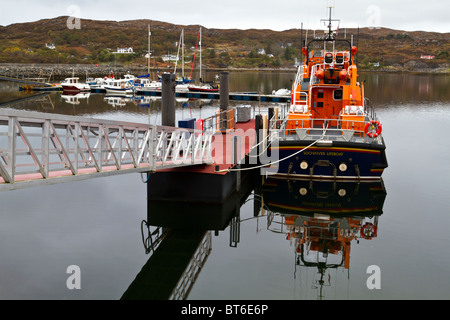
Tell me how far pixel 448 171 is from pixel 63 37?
187 meters

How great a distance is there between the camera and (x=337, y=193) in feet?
69.4

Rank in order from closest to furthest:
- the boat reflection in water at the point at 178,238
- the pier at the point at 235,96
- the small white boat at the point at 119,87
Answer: the boat reflection in water at the point at 178,238
the pier at the point at 235,96
the small white boat at the point at 119,87

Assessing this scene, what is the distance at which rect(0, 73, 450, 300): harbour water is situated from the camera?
1205cm

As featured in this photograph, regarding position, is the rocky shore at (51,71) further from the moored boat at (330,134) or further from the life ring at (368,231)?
the life ring at (368,231)

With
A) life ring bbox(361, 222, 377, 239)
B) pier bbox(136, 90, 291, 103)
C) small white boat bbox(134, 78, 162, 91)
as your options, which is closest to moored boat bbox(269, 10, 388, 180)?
life ring bbox(361, 222, 377, 239)

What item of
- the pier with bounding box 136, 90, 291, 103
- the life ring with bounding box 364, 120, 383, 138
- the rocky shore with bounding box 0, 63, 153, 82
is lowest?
the life ring with bounding box 364, 120, 383, 138

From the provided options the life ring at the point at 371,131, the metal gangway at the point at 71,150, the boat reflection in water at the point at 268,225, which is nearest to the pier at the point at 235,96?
the life ring at the point at 371,131

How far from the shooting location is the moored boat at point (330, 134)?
828 inches

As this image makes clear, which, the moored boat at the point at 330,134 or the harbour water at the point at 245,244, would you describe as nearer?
the harbour water at the point at 245,244

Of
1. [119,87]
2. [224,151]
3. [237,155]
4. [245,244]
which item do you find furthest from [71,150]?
[119,87]

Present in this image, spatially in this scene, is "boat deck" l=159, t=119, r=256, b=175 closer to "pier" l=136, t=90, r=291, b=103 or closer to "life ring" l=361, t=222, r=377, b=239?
"life ring" l=361, t=222, r=377, b=239
